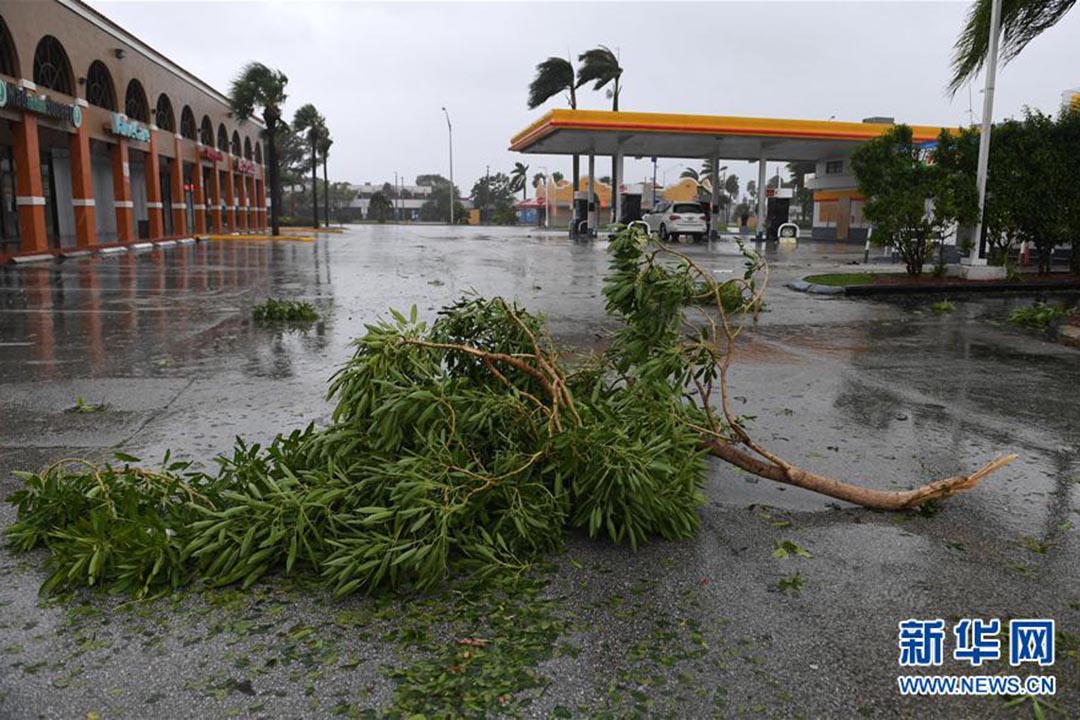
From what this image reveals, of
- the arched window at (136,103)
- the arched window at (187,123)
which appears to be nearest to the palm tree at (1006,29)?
the arched window at (136,103)

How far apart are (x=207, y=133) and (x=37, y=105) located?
809 inches

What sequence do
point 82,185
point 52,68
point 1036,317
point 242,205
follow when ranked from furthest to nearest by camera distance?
1. point 242,205
2. point 82,185
3. point 52,68
4. point 1036,317

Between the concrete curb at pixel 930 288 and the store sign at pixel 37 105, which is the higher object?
the store sign at pixel 37 105

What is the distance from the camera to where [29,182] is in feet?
73.7

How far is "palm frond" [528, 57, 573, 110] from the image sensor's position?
45.5 meters

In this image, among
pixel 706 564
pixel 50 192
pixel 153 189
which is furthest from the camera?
pixel 153 189

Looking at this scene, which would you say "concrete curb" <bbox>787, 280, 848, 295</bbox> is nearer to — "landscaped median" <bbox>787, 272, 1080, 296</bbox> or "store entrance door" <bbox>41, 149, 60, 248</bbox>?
"landscaped median" <bbox>787, 272, 1080, 296</bbox>

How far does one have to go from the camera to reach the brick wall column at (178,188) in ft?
117

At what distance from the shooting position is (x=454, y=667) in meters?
2.99

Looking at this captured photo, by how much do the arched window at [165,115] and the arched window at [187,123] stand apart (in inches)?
80.0

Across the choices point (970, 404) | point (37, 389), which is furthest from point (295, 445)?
point (970, 404)

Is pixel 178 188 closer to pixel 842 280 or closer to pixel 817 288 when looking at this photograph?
pixel 817 288

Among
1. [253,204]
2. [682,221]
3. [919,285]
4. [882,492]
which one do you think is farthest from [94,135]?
[253,204]

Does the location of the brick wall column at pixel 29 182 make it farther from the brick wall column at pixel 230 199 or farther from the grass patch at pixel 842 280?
the brick wall column at pixel 230 199
